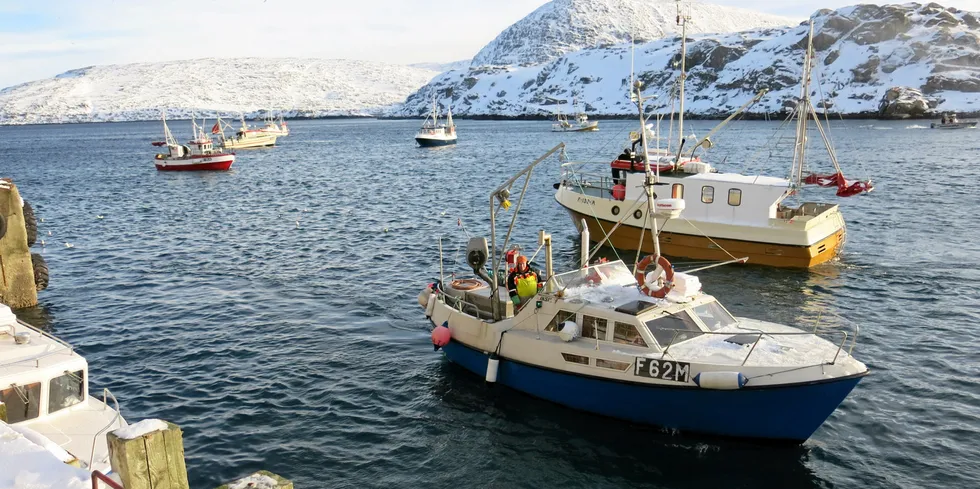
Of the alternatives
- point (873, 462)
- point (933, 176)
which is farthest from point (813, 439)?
point (933, 176)

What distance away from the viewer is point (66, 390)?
1476cm

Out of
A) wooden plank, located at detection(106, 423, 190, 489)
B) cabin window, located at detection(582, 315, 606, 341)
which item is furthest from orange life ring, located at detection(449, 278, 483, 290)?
wooden plank, located at detection(106, 423, 190, 489)

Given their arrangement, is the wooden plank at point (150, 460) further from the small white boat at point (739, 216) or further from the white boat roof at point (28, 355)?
the small white boat at point (739, 216)

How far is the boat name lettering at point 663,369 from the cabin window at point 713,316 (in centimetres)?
198

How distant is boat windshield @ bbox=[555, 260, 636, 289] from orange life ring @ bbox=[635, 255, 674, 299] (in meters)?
1.05

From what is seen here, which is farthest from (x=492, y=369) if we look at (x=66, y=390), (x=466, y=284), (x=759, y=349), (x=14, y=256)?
(x=14, y=256)

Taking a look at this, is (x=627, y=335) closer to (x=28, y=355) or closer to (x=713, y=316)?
(x=713, y=316)

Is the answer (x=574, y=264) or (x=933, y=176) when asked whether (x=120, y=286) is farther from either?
(x=933, y=176)

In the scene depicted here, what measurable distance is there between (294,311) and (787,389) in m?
17.3

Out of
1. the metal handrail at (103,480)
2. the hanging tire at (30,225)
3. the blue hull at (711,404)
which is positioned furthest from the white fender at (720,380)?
the hanging tire at (30,225)

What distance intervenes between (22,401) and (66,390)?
822 mm

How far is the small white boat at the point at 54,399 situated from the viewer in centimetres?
1368

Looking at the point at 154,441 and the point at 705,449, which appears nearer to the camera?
the point at 154,441

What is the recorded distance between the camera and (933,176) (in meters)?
59.1
